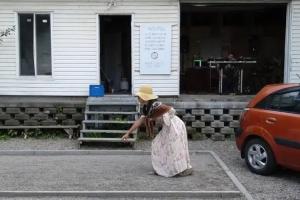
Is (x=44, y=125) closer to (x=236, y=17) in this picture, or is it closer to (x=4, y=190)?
(x=4, y=190)

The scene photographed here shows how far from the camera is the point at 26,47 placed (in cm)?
1327

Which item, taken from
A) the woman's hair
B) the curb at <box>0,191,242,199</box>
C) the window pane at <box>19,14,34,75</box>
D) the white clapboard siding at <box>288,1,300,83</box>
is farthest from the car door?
the window pane at <box>19,14,34,75</box>

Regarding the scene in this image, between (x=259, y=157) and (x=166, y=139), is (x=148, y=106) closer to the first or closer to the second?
(x=166, y=139)

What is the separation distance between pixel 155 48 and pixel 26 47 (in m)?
3.39

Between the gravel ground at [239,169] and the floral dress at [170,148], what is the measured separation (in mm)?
999

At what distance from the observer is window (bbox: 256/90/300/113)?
25.6 feet

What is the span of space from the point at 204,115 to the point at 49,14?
4786mm

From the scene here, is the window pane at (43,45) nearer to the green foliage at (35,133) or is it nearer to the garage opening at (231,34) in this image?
the green foliage at (35,133)

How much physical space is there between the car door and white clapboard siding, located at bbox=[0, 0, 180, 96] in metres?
5.08

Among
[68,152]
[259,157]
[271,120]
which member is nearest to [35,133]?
[68,152]

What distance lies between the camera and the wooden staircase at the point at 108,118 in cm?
1091

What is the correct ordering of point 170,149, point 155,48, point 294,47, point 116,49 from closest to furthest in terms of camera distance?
point 170,149 < point 155,48 < point 294,47 < point 116,49

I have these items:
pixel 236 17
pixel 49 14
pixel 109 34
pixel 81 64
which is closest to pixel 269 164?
pixel 81 64

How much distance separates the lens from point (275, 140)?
7.86 metres
